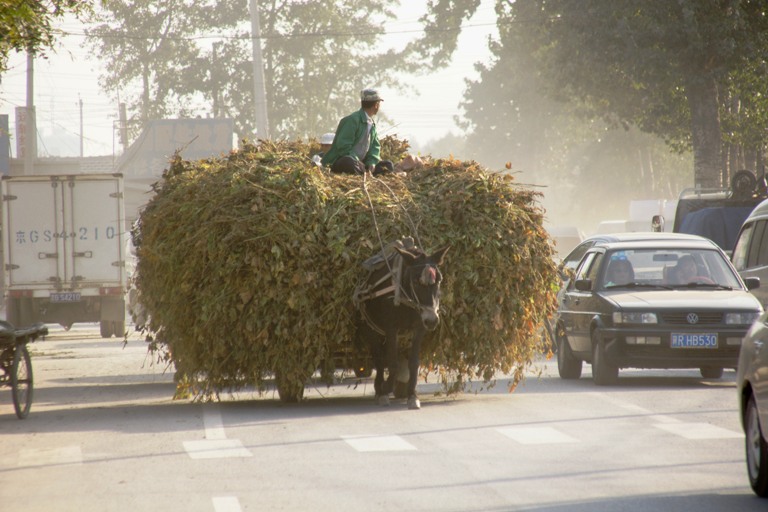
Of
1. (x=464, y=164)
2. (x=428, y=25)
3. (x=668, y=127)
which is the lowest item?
(x=464, y=164)

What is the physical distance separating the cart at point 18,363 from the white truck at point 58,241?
528 inches

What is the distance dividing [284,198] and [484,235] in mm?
1971

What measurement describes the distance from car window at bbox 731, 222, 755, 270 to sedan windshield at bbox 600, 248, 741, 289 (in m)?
1.68

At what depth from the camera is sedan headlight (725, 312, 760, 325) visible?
14664mm

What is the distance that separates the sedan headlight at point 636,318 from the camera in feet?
48.5

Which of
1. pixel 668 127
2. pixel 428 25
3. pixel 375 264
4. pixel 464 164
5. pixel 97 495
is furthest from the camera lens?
pixel 428 25

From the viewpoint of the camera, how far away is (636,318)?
14.8 meters

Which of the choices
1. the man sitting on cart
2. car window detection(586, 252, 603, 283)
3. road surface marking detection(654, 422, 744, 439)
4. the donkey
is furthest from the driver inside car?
road surface marking detection(654, 422, 744, 439)

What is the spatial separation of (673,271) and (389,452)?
23.1ft

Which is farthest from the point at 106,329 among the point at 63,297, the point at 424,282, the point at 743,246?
the point at 424,282

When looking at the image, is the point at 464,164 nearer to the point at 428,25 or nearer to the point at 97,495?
the point at 97,495

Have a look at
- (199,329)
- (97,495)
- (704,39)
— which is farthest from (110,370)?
(704,39)

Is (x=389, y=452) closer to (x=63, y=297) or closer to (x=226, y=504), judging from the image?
(x=226, y=504)

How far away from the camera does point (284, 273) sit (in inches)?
503
